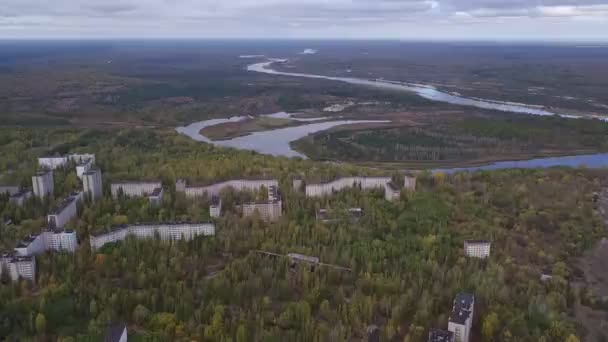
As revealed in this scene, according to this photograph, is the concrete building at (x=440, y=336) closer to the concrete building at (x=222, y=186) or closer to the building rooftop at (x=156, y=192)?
the concrete building at (x=222, y=186)

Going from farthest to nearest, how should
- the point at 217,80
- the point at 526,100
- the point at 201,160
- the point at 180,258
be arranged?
1. the point at 217,80
2. the point at 526,100
3. the point at 201,160
4. the point at 180,258

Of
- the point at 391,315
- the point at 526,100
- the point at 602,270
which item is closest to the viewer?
the point at 391,315

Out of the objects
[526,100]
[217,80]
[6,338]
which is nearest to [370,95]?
[526,100]

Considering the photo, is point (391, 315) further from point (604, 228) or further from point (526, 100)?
point (526, 100)

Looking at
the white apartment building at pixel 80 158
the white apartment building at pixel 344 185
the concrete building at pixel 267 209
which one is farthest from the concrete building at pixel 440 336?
the white apartment building at pixel 80 158

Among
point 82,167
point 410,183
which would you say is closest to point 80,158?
point 82,167

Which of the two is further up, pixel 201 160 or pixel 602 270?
pixel 201 160

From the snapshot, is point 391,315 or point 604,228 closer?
point 391,315
